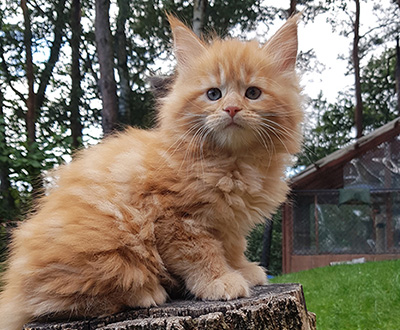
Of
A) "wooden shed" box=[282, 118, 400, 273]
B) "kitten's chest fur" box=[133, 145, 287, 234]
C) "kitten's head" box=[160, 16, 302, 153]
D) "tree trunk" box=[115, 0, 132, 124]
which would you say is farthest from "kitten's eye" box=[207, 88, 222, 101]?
"wooden shed" box=[282, 118, 400, 273]

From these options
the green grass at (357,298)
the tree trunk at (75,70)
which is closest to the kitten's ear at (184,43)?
the green grass at (357,298)

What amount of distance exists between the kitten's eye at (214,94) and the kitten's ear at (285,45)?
1.05 feet

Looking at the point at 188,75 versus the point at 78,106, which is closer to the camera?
the point at 188,75

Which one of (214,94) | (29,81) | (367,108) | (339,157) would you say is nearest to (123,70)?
(29,81)

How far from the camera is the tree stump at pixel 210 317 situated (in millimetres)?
1161

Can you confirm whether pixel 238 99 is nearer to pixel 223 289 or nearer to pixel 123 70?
pixel 223 289

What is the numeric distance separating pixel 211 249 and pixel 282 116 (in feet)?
1.94

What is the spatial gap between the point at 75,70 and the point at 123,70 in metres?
1.18

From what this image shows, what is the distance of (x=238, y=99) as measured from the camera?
1.54m

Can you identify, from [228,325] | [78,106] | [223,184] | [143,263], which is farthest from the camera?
[78,106]

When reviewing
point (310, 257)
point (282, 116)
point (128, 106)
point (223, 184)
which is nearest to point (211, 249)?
point (223, 184)

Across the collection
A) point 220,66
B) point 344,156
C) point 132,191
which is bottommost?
point 132,191

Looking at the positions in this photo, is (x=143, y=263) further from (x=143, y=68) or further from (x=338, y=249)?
(x=338, y=249)

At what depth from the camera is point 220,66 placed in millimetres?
1611
